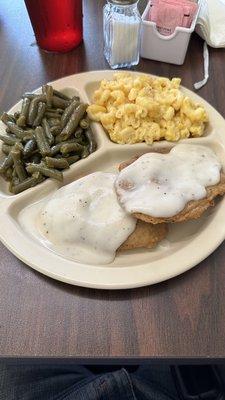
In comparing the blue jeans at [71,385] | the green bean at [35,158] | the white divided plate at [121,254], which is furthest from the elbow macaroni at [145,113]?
the blue jeans at [71,385]

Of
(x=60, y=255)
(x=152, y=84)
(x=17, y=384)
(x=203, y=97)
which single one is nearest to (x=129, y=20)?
(x=152, y=84)

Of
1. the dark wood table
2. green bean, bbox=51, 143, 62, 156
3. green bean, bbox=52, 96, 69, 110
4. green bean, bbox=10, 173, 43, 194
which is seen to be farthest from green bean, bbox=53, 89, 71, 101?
the dark wood table

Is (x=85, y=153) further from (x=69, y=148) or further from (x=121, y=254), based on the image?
(x=121, y=254)

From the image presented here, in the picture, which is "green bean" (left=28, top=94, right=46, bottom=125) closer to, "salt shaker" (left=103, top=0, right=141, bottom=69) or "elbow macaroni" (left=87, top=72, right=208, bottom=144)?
"elbow macaroni" (left=87, top=72, right=208, bottom=144)

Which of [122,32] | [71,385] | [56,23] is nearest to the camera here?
[71,385]

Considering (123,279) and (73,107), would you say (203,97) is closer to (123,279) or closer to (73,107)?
(73,107)

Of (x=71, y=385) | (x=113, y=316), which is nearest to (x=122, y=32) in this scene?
(x=113, y=316)
